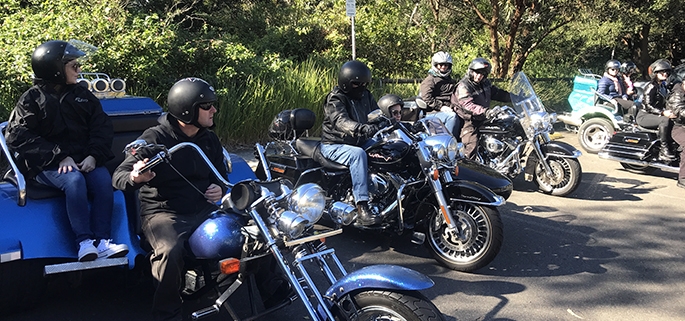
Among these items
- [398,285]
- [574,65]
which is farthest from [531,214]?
[574,65]

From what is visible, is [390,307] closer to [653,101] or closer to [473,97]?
[473,97]

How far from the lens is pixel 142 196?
3375mm

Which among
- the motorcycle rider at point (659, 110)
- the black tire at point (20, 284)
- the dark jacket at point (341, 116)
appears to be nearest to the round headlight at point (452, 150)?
the dark jacket at point (341, 116)

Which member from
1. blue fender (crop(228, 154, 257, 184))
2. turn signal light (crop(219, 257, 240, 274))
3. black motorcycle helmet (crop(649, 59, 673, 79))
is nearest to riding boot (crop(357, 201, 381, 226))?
blue fender (crop(228, 154, 257, 184))

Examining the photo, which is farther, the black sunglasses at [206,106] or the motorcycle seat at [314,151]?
the motorcycle seat at [314,151]

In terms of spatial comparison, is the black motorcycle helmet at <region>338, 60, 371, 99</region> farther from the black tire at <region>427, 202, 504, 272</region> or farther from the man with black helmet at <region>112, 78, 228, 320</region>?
A: the man with black helmet at <region>112, 78, 228, 320</region>

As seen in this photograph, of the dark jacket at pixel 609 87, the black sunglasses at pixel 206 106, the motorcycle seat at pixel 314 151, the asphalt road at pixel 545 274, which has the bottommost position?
the asphalt road at pixel 545 274

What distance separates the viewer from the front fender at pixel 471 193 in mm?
4273

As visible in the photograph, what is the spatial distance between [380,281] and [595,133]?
28.4 ft

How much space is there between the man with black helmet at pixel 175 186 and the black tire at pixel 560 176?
4676 mm

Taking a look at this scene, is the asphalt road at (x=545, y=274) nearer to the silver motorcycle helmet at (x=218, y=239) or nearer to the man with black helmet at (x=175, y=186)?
the man with black helmet at (x=175, y=186)

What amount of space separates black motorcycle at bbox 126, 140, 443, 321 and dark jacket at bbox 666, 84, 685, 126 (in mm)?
6260

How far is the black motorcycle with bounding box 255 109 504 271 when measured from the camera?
4.32 meters

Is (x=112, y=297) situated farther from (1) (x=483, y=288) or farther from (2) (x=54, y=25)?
(2) (x=54, y=25)
